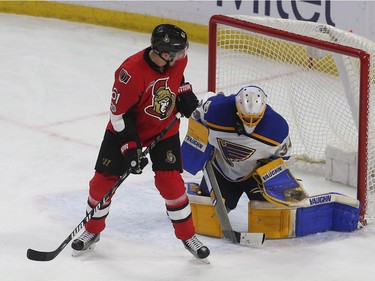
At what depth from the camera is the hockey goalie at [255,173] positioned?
4.11 m

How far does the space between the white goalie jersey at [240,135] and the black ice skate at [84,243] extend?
22.6 inches

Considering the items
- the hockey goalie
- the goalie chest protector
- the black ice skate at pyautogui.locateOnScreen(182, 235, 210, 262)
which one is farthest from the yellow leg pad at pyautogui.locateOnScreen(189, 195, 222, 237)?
the black ice skate at pyautogui.locateOnScreen(182, 235, 210, 262)

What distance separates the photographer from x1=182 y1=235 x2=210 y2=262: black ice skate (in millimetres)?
3922

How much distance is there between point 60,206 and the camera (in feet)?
14.9

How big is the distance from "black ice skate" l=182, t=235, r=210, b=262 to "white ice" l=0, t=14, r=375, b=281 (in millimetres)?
43

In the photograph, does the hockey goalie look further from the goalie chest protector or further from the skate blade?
the skate blade

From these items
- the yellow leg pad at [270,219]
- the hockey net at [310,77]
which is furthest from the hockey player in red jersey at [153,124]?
the hockey net at [310,77]

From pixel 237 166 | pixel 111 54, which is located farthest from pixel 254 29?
pixel 111 54

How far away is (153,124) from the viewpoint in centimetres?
386

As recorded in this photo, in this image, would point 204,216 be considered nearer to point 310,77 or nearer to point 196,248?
point 196,248

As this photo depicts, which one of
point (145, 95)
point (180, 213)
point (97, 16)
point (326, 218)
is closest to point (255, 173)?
point (326, 218)

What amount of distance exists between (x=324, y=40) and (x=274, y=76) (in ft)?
2.29

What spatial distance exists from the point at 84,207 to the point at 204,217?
0.57 m

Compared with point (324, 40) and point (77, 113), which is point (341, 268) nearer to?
point (324, 40)
